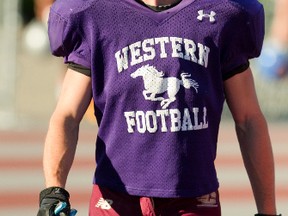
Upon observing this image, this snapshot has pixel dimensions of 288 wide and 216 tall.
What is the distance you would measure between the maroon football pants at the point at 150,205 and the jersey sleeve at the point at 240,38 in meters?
0.46

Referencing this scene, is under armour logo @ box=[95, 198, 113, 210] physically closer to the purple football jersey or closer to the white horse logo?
the purple football jersey

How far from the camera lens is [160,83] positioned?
156 inches

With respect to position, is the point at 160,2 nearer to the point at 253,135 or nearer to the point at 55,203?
the point at 253,135

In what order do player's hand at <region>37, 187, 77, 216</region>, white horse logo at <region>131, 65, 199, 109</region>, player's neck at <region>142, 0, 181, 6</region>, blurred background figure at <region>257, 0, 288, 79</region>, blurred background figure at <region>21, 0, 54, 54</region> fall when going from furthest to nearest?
1. blurred background figure at <region>21, 0, 54, 54</region>
2. blurred background figure at <region>257, 0, 288, 79</region>
3. player's neck at <region>142, 0, 181, 6</region>
4. white horse logo at <region>131, 65, 199, 109</region>
5. player's hand at <region>37, 187, 77, 216</region>

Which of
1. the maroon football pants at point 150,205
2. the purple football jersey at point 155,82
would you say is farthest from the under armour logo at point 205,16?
the maroon football pants at point 150,205

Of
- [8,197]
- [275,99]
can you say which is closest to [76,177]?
[8,197]

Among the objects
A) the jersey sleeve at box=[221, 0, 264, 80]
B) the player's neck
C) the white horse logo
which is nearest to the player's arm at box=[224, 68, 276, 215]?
the jersey sleeve at box=[221, 0, 264, 80]

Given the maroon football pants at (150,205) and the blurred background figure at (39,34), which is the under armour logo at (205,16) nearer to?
the maroon football pants at (150,205)

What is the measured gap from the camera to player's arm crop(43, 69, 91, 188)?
4.04 m

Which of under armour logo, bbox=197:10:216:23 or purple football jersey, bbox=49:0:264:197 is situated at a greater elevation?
under armour logo, bbox=197:10:216:23

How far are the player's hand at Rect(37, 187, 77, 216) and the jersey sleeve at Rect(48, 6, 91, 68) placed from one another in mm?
469

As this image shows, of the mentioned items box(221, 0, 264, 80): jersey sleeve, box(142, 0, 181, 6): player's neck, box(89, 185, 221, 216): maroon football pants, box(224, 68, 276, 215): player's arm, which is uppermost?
box(142, 0, 181, 6): player's neck

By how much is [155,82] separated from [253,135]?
0.47 metres

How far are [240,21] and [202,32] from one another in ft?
0.50
